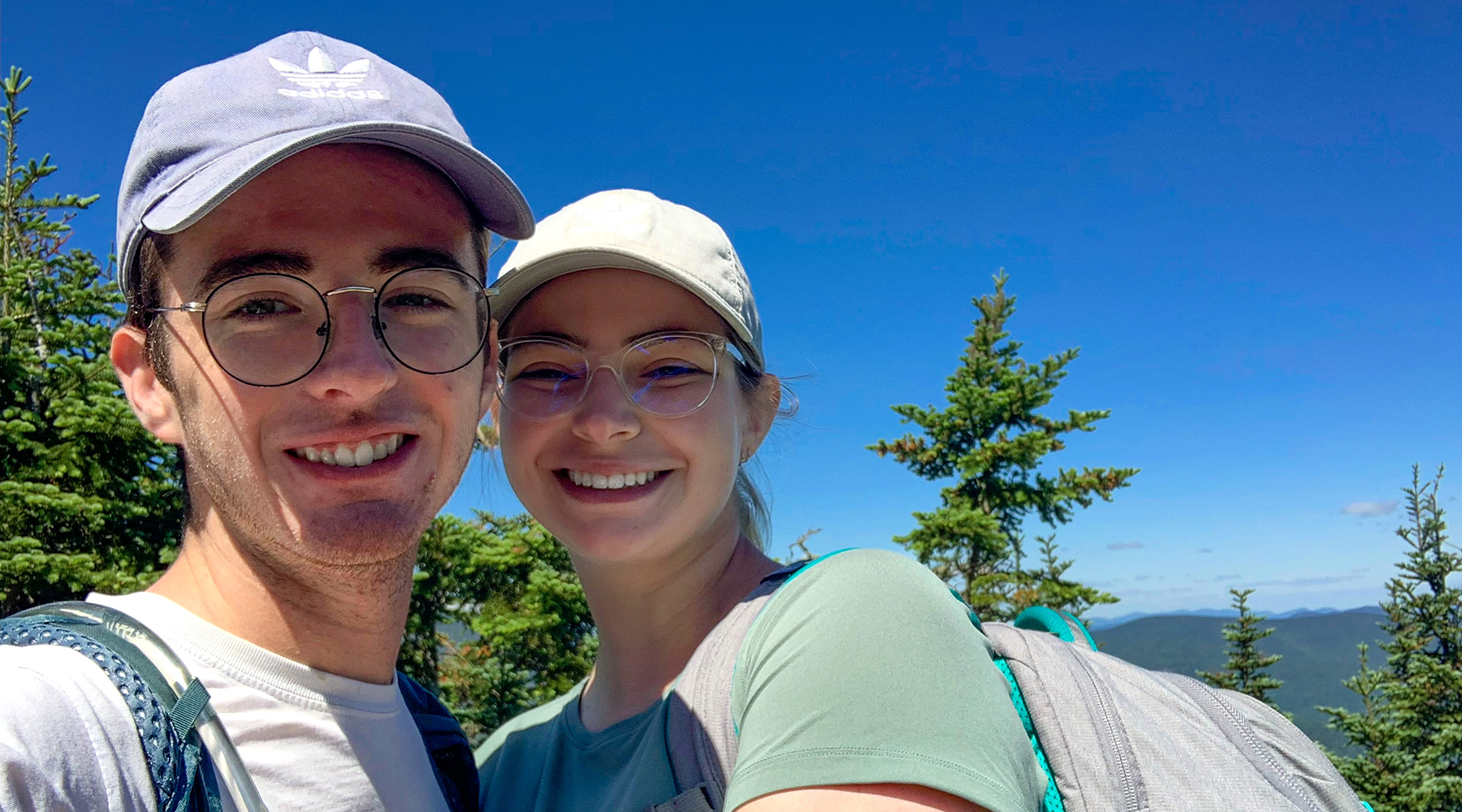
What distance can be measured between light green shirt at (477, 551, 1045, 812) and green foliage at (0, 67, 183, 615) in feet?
29.7

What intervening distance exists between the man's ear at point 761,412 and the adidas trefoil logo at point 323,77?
138 centimetres

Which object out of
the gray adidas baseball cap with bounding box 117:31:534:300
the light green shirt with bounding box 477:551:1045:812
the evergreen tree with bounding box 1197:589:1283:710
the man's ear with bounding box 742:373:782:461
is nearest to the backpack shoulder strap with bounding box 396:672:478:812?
the light green shirt with bounding box 477:551:1045:812

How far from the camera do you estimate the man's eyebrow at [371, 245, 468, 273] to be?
1992mm

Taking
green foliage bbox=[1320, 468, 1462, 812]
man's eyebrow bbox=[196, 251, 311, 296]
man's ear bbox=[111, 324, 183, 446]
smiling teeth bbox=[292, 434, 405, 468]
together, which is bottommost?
green foliage bbox=[1320, 468, 1462, 812]

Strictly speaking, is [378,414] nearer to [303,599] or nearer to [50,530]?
[303,599]

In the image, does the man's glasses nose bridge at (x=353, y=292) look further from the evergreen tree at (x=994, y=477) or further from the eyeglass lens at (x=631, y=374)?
the evergreen tree at (x=994, y=477)

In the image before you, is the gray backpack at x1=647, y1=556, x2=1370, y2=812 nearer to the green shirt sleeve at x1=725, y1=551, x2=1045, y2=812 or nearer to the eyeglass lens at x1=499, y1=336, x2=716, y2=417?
the green shirt sleeve at x1=725, y1=551, x2=1045, y2=812

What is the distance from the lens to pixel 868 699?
4.73 feet

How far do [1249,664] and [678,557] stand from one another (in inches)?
551

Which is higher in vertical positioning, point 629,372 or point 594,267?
point 594,267

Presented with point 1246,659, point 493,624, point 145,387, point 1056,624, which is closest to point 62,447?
point 493,624

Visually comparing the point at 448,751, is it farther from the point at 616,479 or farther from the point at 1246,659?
the point at 1246,659

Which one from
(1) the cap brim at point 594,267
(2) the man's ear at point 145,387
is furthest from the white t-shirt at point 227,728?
(1) the cap brim at point 594,267

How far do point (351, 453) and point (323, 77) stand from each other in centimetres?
83
